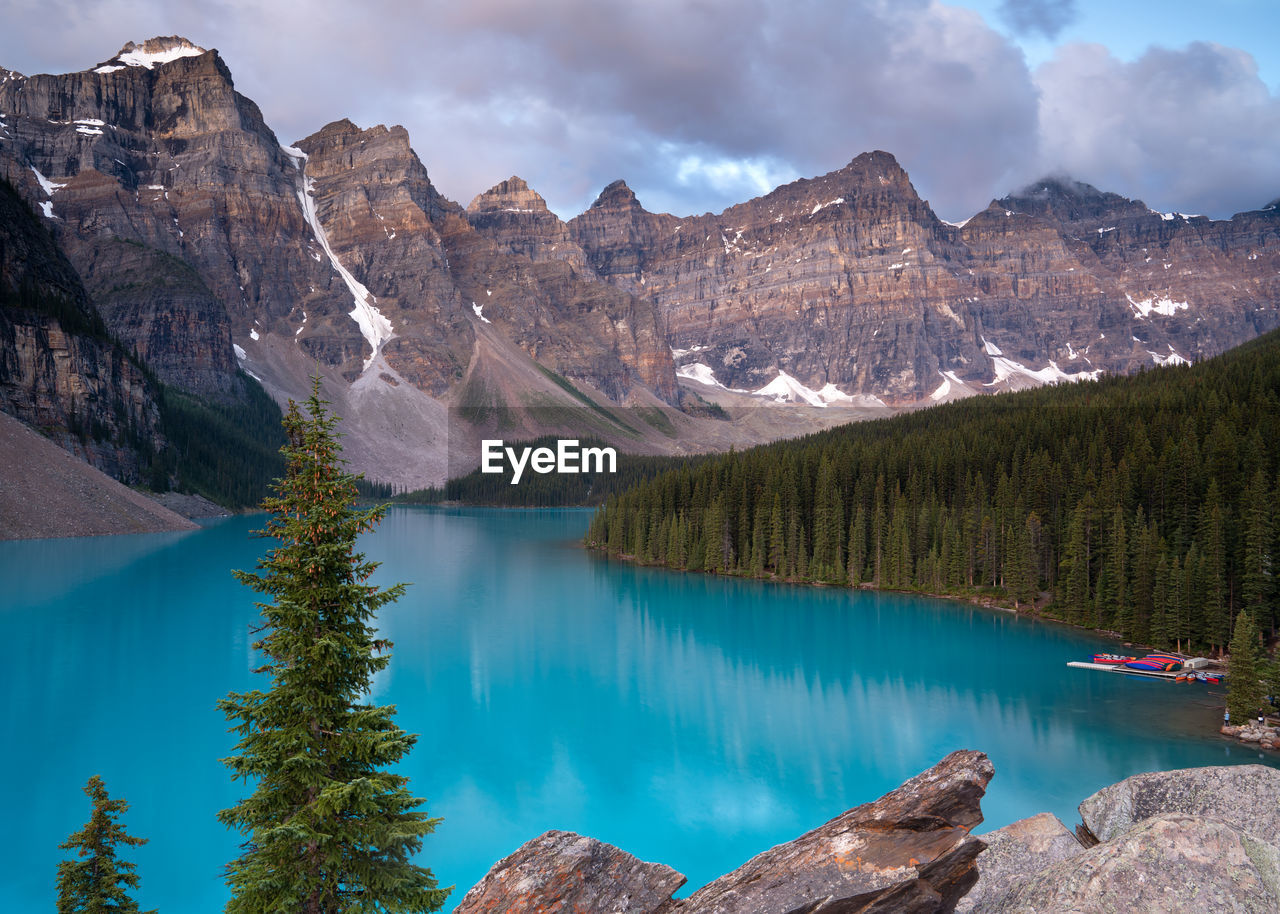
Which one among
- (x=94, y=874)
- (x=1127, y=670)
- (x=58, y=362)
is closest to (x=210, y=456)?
(x=58, y=362)

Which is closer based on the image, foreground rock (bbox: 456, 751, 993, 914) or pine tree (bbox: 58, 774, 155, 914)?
foreground rock (bbox: 456, 751, 993, 914)

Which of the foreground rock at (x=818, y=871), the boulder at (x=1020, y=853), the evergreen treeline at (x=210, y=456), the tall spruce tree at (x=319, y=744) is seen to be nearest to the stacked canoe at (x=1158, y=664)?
the boulder at (x=1020, y=853)

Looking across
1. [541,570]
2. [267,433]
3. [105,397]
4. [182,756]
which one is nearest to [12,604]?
[182,756]

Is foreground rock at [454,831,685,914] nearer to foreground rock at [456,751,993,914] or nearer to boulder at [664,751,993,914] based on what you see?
foreground rock at [456,751,993,914]

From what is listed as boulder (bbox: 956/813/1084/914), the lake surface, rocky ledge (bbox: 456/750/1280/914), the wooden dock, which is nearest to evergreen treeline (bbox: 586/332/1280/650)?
the wooden dock

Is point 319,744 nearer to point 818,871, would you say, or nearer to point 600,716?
point 818,871

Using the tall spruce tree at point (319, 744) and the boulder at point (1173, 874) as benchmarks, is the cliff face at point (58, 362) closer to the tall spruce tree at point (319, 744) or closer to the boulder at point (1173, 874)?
the tall spruce tree at point (319, 744)
